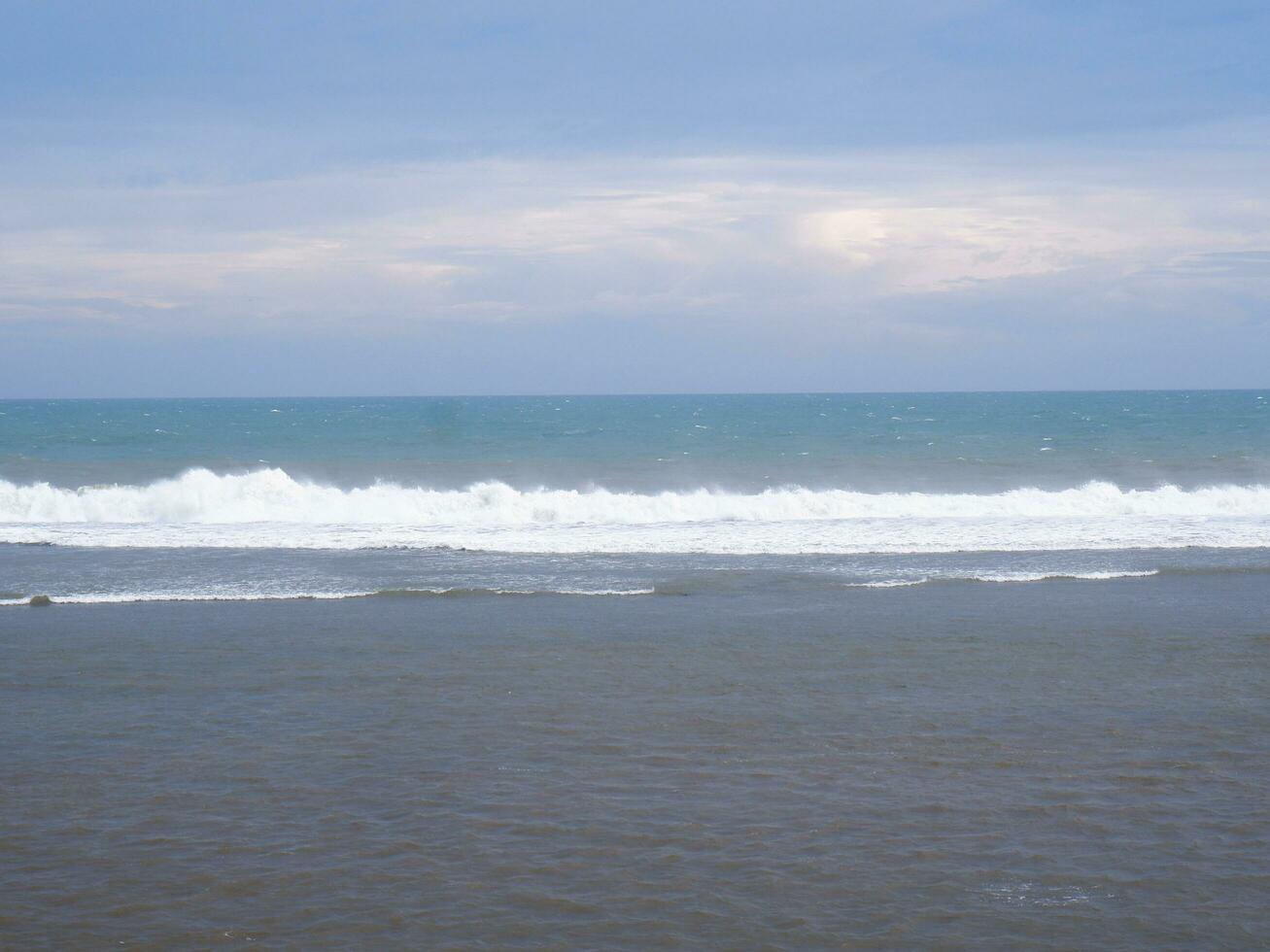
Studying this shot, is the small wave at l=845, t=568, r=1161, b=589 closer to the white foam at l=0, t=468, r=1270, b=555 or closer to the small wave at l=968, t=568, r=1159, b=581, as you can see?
the small wave at l=968, t=568, r=1159, b=581

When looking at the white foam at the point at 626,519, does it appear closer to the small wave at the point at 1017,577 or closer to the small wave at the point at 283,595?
the small wave at the point at 1017,577

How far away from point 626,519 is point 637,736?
62.7 ft

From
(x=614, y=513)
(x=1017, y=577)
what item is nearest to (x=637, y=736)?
(x=1017, y=577)

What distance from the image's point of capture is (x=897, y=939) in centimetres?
615

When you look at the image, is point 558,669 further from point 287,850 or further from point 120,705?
point 287,850

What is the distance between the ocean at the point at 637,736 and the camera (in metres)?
6.57

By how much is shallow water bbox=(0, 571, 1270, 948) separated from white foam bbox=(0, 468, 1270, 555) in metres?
8.14

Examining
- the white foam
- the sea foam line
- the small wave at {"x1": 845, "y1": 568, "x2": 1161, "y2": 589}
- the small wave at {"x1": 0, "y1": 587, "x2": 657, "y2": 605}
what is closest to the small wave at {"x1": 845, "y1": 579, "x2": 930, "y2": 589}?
the small wave at {"x1": 845, "y1": 568, "x2": 1161, "y2": 589}

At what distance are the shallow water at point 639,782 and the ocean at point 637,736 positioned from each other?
1.4 inches

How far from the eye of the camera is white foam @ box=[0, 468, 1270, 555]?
75.1ft

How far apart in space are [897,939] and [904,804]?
2071 millimetres

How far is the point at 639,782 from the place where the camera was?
8664 mm

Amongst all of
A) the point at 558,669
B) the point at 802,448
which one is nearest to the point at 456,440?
the point at 802,448

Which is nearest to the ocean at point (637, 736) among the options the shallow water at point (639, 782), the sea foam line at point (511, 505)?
the shallow water at point (639, 782)
